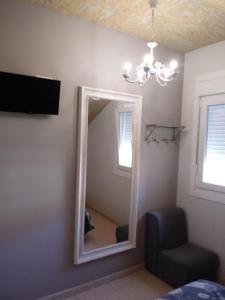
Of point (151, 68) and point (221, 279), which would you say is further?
point (221, 279)

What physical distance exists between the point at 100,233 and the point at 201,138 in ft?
5.12

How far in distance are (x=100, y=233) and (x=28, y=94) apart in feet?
5.13

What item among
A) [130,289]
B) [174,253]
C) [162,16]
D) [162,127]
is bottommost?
[130,289]

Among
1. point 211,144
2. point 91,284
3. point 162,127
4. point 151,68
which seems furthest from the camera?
point 162,127

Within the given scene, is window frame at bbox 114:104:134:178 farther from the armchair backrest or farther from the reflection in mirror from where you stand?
the armchair backrest

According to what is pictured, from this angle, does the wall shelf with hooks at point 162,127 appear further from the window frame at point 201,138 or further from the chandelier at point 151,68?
the chandelier at point 151,68

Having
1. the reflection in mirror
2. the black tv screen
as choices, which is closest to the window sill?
the reflection in mirror

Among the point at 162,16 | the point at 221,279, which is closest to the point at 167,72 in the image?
the point at 162,16

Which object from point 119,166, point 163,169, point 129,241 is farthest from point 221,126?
point 129,241

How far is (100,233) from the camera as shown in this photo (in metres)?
2.67

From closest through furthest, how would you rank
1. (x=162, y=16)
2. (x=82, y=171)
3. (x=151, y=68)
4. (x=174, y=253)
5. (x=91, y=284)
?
(x=151, y=68)
(x=162, y=16)
(x=82, y=171)
(x=91, y=284)
(x=174, y=253)

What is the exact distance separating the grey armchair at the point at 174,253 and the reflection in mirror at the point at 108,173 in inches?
12.8

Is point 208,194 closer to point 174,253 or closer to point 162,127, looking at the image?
point 174,253

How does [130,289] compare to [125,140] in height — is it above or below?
below
